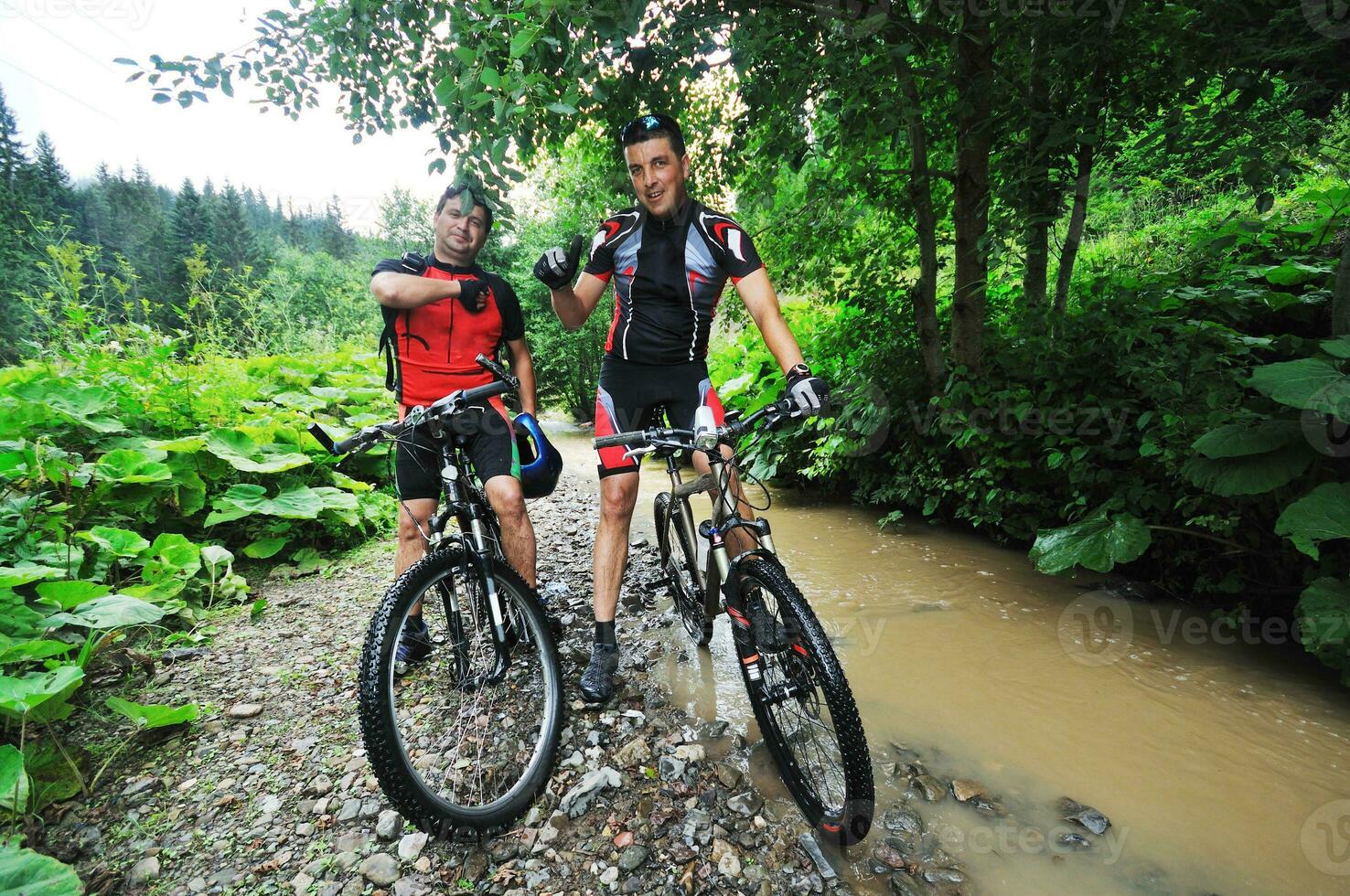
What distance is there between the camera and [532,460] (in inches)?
106

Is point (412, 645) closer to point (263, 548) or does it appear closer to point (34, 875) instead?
point (34, 875)

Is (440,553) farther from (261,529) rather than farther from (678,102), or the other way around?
(678,102)

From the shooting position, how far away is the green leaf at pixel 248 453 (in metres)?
3.80

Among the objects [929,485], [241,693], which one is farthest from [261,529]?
[929,485]

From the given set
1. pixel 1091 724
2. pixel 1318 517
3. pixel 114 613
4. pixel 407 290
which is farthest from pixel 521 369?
pixel 1318 517

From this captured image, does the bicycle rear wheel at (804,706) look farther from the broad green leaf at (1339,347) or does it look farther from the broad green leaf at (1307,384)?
the broad green leaf at (1339,347)

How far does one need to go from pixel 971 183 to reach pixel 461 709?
4.82m

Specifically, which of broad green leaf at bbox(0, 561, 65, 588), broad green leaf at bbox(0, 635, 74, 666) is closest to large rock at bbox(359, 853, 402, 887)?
broad green leaf at bbox(0, 635, 74, 666)

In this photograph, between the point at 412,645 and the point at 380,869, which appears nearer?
the point at 380,869

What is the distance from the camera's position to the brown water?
169 cm

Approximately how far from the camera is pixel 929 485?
4.43 metres

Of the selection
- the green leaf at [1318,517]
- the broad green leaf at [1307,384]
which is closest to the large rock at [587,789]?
the green leaf at [1318,517]

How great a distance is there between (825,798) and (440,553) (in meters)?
1.65

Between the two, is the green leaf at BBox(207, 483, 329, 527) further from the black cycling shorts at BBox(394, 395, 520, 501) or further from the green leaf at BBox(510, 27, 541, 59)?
the green leaf at BBox(510, 27, 541, 59)
